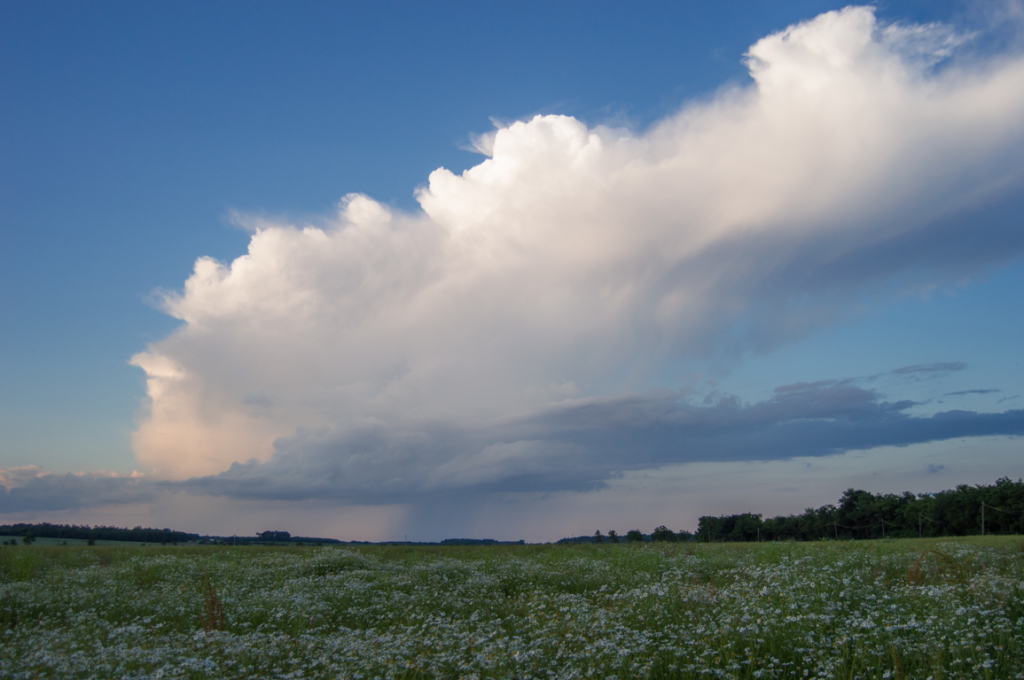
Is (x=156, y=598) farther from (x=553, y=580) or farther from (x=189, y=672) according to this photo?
(x=553, y=580)

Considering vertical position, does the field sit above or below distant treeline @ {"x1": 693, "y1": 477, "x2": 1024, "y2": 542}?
above

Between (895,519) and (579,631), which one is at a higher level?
(579,631)

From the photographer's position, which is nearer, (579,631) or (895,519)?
(579,631)

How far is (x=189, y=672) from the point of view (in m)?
7.57

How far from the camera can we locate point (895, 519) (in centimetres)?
10144

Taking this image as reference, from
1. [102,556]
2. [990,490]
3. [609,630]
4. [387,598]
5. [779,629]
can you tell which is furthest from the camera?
[990,490]

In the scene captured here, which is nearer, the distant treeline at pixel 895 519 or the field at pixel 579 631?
the field at pixel 579 631

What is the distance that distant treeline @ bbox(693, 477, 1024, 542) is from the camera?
7744 cm

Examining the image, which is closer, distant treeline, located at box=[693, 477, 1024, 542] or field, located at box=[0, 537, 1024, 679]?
field, located at box=[0, 537, 1024, 679]

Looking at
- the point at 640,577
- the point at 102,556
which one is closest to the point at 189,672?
the point at 640,577

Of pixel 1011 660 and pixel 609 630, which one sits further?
pixel 609 630

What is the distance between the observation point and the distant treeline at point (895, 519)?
77438 millimetres

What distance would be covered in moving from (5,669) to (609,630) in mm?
8591

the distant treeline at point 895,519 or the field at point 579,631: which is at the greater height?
the field at point 579,631
